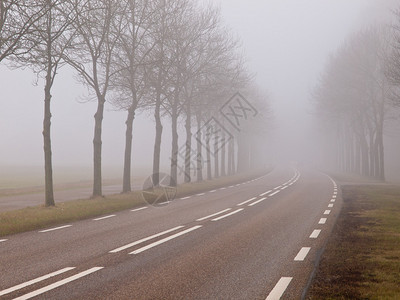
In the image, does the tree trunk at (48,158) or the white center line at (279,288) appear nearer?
the white center line at (279,288)

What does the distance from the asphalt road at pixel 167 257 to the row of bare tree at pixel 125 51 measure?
583 cm

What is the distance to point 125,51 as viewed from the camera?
21562 millimetres

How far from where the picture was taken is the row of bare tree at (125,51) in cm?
1363

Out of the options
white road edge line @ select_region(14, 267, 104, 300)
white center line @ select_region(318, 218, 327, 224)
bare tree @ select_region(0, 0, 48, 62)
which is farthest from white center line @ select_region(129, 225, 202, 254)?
bare tree @ select_region(0, 0, 48, 62)

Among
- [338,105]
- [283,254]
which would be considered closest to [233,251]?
[283,254]

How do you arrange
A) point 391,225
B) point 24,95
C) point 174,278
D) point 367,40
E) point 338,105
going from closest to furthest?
1. point 174,278
2. point 391,225
3. point 367,40
4. point 338,105
5. point 24,95

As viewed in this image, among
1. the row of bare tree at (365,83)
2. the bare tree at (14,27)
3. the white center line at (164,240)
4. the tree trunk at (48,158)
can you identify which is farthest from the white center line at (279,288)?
the row of bare tree at (365,83)

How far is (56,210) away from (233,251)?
25.0 feet

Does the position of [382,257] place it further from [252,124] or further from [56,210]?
[252,124]

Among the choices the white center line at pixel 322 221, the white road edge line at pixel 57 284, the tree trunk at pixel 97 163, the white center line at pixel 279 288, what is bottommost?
the white center line at pixel 322 221

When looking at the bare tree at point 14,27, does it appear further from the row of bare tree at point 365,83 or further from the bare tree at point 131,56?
the row of bare tree at point 365,83

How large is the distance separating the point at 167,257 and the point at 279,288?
245cm

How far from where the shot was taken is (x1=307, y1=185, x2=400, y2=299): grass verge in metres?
5.21

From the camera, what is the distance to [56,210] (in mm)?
13125
